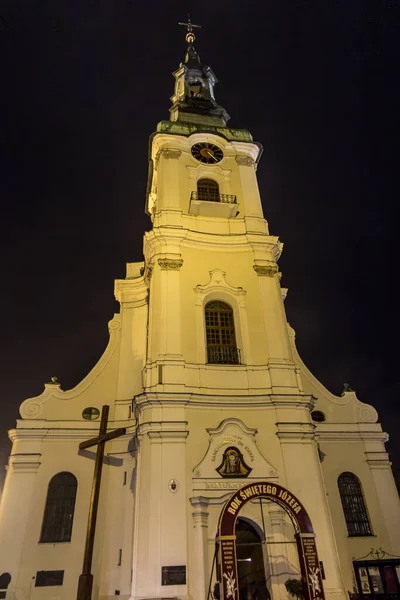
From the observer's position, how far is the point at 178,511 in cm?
1159

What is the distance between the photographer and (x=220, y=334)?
1555 centimetres

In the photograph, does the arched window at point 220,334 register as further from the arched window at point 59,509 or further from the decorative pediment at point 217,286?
the arched window at point 59,509

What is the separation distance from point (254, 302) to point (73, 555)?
9.87 m

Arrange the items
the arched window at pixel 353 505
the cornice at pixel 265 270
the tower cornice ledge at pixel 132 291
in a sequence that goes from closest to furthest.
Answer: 1. the arched window at pixel 353 505
2. the cornice at pixel 265 270
3. the tower cornice ledge at pixel 132 291

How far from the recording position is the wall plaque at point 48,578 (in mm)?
12805

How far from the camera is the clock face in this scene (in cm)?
2086

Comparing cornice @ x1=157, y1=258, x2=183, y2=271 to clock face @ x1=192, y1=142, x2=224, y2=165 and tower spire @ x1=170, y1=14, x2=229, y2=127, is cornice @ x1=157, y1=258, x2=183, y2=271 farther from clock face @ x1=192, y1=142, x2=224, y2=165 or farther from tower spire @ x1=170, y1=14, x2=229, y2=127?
tower spire @ x1=170, y1=14, x2=229, y2=127

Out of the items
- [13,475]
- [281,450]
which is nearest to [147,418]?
[281,450]

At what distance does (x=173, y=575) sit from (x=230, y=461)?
3.16m

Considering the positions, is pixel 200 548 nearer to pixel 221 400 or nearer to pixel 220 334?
pixel 221 400

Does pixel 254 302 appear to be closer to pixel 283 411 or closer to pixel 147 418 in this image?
pixel 283 411

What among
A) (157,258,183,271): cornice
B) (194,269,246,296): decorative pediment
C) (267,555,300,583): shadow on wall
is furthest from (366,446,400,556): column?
(157,258,183,271): cornice

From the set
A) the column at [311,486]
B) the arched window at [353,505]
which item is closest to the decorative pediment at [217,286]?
the column at [311,486]

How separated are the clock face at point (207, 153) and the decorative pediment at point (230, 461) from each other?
41.7 feet
